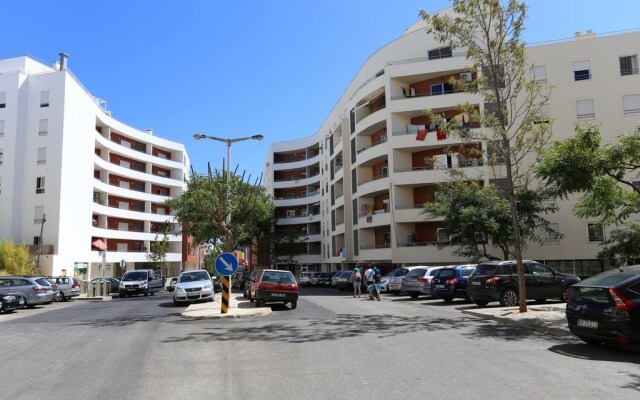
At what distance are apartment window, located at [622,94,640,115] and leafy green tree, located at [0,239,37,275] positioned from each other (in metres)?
46.3

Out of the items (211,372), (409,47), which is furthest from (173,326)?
(409,47)

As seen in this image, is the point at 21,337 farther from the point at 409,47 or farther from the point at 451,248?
the point at 409,47

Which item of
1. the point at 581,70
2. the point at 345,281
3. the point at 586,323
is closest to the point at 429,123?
the point at 581,70

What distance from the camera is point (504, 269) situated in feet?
58.9

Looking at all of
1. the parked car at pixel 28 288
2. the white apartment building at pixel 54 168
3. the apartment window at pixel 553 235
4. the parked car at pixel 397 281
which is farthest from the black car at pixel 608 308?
the white apartment building at pixel 54 168

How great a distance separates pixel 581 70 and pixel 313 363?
3690cm

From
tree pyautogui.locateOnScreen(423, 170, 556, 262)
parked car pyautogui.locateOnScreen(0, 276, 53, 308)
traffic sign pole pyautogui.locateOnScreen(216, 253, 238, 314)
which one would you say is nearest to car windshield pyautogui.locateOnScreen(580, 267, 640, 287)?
traffic sign pole pyautogui.locateOnScreen(216, 253, 238, 314)

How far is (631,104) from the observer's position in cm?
3622

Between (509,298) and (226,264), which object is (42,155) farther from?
(509,298)

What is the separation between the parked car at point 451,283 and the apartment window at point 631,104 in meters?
22.6

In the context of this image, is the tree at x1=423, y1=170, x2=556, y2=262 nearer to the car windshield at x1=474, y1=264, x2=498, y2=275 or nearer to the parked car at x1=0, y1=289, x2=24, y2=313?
the car windshield at x1=474, y1=264, x2=498, y2=275

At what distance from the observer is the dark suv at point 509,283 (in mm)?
17641

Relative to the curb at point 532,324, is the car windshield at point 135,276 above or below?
above

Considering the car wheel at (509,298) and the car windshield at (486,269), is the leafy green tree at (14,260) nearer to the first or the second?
the car windshield at (486,269)
